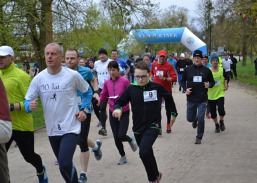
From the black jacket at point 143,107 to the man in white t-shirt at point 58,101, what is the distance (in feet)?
3.09

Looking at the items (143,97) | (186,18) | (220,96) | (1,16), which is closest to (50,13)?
(1,16)

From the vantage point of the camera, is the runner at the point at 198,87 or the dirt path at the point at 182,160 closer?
the dirt path at the point at 182,160

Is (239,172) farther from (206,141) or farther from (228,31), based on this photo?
(228,31)

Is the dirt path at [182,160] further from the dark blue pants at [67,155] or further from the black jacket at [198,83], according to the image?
the dark blue pants at [67,155]

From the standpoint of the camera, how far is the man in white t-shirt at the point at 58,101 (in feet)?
15.6

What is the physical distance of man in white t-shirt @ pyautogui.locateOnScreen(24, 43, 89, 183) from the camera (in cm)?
474

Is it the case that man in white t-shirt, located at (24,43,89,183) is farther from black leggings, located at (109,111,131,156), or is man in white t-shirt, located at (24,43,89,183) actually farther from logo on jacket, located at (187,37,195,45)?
logo on jacket, located at (187,37,195,45)

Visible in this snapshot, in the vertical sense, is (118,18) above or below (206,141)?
above

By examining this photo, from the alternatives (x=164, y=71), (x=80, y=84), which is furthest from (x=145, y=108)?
(x=164, y=71)

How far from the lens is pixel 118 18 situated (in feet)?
59.7

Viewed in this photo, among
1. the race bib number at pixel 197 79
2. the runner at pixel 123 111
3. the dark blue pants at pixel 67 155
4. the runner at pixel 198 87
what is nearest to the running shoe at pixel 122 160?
the runner at pixel 123 111

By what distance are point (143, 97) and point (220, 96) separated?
5153 mm

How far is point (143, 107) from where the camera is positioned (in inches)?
220

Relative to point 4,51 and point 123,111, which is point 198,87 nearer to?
point 123,111
